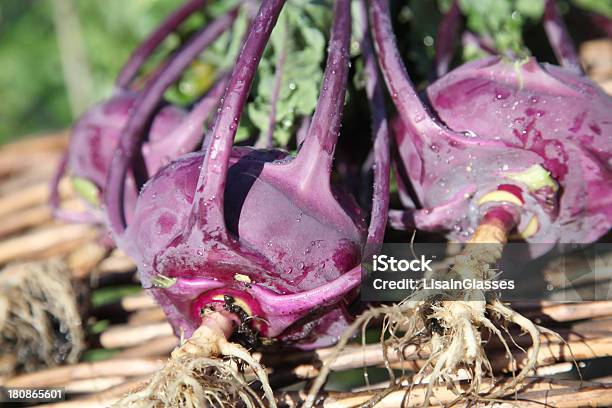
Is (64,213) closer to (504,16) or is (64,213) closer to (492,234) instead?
(492,234)

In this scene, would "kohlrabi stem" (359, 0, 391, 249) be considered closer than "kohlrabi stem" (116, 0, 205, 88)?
Yes

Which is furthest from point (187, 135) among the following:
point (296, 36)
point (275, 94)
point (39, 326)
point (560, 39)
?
point (560, 39)

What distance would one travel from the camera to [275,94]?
5.03 ft

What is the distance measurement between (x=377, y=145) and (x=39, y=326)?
0.98 meters

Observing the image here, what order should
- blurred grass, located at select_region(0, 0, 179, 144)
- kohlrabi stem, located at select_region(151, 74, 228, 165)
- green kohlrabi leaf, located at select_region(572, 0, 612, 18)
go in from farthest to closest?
blurred grass, located at select_region(0, 0, 179, 144), green kohlrabi leaf, located at select_region(572, 0, 612, 18), kohlrabi stem, located at select_region(151, 74, 228, 165)

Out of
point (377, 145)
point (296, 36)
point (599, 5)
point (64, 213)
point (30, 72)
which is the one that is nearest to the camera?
point (377, 145)

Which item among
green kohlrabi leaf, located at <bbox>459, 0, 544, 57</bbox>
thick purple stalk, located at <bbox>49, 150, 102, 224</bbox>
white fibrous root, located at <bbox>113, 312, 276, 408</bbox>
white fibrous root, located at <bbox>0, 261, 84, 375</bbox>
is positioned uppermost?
green kohlrabi leaf, located at <bbox>459, 0, 544, 57</bbox>

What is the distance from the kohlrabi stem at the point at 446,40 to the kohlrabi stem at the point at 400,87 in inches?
10.9

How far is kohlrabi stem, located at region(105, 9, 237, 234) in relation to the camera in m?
1.53

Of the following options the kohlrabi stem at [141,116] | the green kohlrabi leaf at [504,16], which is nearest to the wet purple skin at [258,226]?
the kohlrabi stem at [141,116]

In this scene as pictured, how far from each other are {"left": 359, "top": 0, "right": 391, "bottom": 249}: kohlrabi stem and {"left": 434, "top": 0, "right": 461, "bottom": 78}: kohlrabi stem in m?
0.21

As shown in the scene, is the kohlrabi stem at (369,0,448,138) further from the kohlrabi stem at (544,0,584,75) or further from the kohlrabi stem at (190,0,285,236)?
the kohlrabi stem at (544,0,584,75)

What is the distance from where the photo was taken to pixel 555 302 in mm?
1464

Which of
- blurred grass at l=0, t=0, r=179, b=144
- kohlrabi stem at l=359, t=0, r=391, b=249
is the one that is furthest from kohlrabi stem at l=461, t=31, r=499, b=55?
blurred grass at l=0, t=0, r=179, b=144
